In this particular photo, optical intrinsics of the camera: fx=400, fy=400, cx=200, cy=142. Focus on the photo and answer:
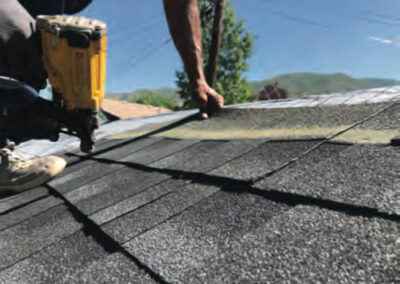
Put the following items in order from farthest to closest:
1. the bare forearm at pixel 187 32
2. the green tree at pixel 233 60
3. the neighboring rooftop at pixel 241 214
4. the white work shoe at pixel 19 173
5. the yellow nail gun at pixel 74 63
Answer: the green tree at pixel 233 60 → the bare forearm at pixel 187 32 → the white work shoe at pixel 19 173 → the yellow nail gun at pixel 74 63 → the neighboring rooftop at pixel 241 214

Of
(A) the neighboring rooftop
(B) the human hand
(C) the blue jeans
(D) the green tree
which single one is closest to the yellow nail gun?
(C) the blue jeans

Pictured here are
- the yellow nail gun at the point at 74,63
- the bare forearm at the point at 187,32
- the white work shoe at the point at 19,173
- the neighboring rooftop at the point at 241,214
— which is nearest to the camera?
the neighboring rooftop at the point at 241,214

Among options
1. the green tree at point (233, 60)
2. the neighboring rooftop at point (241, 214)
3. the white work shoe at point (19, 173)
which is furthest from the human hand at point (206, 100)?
the green tree at point (233, 60)

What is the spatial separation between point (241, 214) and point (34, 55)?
3.93 ft

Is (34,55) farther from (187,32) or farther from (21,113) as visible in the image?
(187,32)

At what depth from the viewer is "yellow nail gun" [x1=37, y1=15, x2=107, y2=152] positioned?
1.60m

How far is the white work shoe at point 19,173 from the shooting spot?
2.27 m

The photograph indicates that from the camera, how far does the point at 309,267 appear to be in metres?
0.70

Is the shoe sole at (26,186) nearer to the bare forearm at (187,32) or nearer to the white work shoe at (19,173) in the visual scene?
the white work shoe at (19,173)

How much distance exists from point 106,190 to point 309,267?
3.97ft

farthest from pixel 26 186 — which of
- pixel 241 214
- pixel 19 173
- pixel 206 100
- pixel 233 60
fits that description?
pixel 233 60

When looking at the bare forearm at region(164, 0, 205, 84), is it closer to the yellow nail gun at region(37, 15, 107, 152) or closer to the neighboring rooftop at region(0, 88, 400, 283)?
the neighboring rooftop at region(0, 88, 400, 283)

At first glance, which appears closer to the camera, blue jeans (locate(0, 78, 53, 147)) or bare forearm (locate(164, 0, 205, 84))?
blue jeans (locate(0, 78, 53, 147))

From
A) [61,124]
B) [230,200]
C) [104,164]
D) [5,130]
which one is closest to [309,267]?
[230,200]
